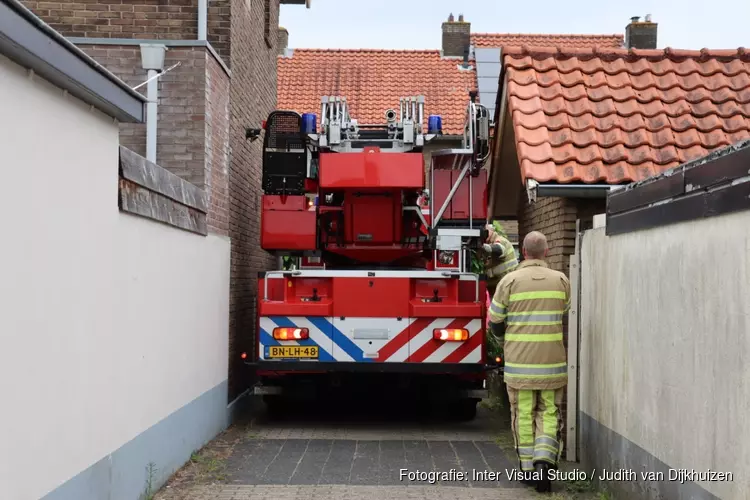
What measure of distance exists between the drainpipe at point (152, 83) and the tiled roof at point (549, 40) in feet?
72.9

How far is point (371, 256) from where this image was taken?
10.2 meters

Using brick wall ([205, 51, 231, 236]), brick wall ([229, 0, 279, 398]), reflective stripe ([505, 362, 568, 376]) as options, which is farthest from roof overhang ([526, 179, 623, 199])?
brick wall ([229, 0, 279, 398])

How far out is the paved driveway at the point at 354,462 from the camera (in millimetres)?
6727

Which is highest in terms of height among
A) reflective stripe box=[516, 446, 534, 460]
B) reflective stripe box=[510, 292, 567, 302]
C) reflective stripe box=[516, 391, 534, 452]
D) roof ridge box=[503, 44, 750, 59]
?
roof ridge box=[503, 44, 750, 59]

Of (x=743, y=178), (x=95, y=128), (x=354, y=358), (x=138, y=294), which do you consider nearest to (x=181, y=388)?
(x=138, y=294)

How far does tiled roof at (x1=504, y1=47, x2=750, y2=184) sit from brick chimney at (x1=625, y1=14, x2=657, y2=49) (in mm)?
20176

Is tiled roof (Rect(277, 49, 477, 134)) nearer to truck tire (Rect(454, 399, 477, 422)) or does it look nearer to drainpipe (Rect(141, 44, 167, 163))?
truck tire (Rect(454, 399, 477, 422))

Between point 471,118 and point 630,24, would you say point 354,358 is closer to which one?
point 471,118

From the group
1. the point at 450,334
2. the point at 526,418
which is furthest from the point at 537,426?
the point at 450,334

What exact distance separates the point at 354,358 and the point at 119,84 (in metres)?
4.59

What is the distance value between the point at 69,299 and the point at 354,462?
3792 mm

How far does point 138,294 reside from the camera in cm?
617

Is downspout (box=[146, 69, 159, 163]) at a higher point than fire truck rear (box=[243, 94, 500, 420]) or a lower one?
higher

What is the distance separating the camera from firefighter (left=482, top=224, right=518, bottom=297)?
31.6 feet
